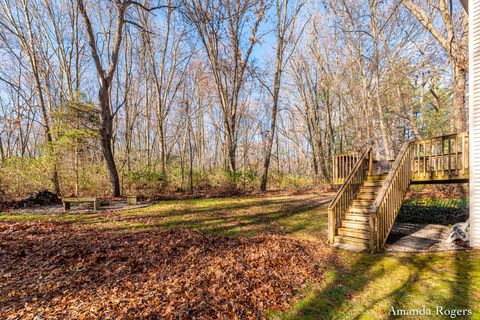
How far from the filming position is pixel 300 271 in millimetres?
4133

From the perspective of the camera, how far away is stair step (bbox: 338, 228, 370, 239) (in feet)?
18.4

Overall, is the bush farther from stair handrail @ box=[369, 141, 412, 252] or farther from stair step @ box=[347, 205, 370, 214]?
stair handrail @ box=[369, 141, 412, 252]

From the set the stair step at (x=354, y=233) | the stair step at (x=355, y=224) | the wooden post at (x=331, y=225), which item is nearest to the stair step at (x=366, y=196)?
Answer: the stair step at (x=355, y=224)

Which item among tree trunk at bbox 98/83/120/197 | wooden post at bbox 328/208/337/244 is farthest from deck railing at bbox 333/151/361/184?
tree trunk at bbox 98/83/120/197

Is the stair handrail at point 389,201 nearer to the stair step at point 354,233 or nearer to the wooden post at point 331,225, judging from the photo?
the stair step at point 354,233

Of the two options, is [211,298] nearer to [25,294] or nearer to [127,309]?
[127,309]

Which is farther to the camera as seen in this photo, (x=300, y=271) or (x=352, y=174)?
(x=352, y=174)

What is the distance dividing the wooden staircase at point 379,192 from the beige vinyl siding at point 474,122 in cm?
56

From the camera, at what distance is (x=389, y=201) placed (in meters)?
5.80

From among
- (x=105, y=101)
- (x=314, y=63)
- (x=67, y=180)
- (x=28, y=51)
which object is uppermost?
(x=314, y=63)

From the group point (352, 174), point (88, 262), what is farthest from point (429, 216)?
point (88, 262)

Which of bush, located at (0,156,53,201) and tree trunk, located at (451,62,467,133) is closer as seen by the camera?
tree trunk, located at (451,62,467,133)

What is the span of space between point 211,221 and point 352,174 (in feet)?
15.9

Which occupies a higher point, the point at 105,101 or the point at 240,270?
the point at 105,101
